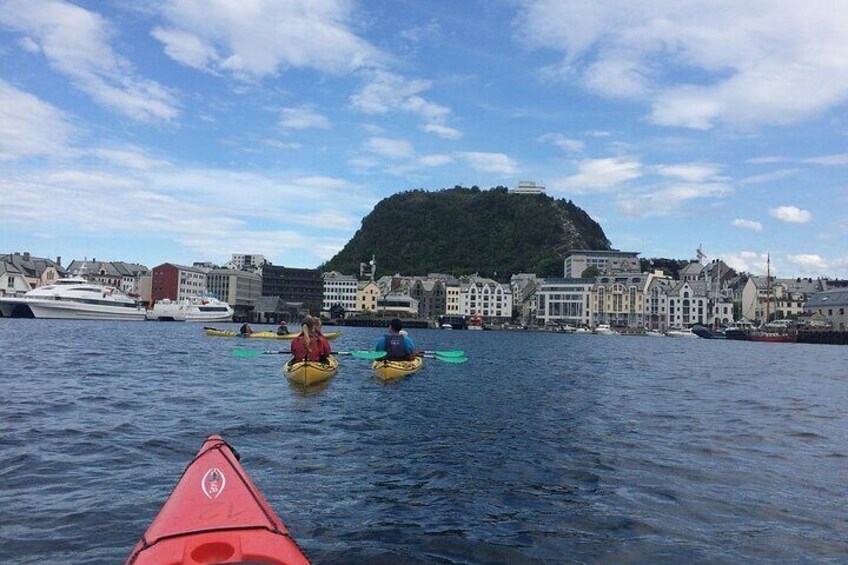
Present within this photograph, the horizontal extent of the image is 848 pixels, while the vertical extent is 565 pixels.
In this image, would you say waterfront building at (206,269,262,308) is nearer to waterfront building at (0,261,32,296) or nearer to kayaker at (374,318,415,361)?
waterfront building at (0,261,32,296)

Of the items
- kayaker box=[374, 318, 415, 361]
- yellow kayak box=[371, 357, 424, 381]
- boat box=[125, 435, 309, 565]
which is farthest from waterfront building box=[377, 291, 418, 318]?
boat box=[125, 435, 309, 565]

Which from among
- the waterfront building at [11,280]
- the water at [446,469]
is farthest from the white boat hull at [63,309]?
the water at [446,469]

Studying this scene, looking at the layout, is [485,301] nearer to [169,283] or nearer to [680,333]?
[680,333]

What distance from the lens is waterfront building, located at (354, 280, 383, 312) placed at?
550 ft

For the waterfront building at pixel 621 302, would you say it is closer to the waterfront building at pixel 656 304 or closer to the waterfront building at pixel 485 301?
the waterfront building at pixel 656 304

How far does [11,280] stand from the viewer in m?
126

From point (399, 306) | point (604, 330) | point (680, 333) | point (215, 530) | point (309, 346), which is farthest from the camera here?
point (399, 306)

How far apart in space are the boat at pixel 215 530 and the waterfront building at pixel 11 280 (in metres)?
138

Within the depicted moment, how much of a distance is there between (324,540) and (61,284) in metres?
109

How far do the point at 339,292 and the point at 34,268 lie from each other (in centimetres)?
7039

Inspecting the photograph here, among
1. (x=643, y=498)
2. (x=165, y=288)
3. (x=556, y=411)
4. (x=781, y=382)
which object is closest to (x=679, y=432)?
(x=556, y=411)

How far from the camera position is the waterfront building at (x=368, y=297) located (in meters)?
168

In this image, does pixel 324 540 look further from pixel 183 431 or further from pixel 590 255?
pixel 590 255

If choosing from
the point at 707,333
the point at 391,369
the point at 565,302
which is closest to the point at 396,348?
the point at 391,369
